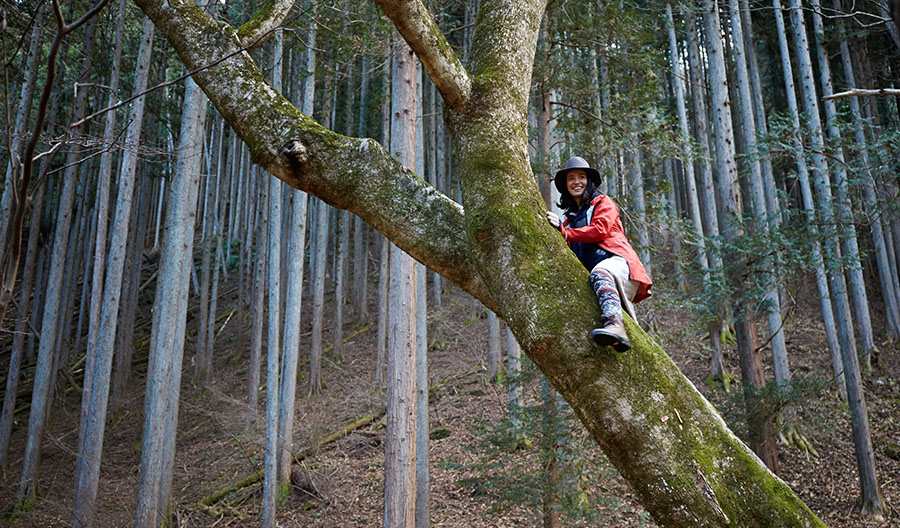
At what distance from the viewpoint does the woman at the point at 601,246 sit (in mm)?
1896

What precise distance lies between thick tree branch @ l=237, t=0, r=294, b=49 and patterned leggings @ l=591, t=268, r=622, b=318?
2.11 metres

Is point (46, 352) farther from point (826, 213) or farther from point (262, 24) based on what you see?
point (826, 213)

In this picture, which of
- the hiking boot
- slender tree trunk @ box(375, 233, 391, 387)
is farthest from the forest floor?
the hiking boot

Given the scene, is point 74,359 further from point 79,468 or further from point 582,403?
point 582,403

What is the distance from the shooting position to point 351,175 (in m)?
2.43

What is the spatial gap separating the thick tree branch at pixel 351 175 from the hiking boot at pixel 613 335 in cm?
57

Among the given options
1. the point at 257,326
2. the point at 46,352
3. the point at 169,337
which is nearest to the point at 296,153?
the point at 169,337

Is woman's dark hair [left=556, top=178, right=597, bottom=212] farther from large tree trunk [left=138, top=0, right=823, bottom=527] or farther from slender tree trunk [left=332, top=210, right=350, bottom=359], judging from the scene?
slender tree trunk [left=332, top=210, right=350, bottom=359]

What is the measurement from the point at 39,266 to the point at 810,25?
24.2 metres

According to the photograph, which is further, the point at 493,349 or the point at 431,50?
the point at 493,349

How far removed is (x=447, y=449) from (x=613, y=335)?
9904 millimetres

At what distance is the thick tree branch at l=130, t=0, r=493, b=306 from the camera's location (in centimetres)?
238

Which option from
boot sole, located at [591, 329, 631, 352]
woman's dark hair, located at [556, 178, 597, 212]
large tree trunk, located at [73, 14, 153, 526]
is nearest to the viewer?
boot sole, located at [591, 329, 631, 352]

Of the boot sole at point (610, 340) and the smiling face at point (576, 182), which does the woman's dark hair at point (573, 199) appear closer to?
the smiling face at point (576, 182)
